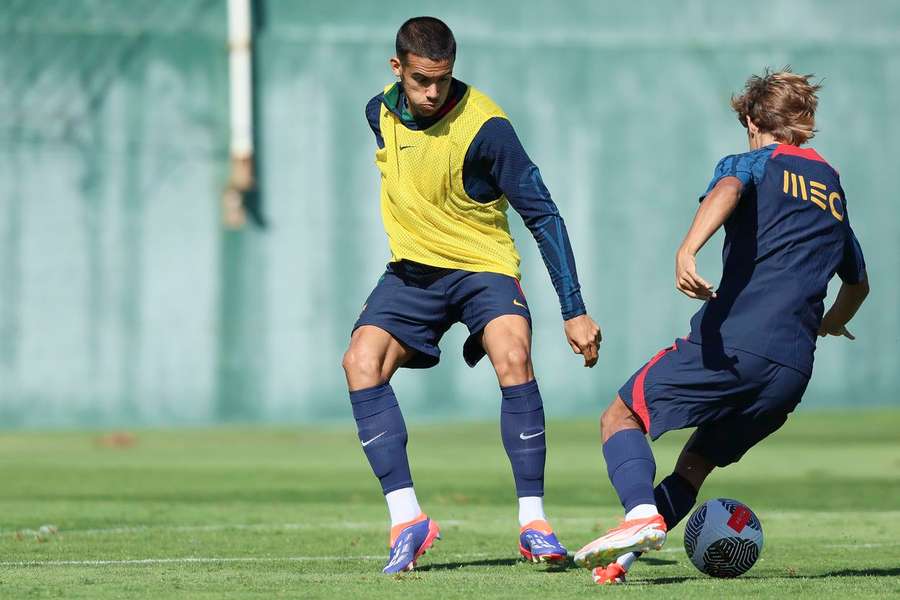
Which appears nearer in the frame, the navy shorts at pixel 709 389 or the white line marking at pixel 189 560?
the navy shorts at pixel 709 389

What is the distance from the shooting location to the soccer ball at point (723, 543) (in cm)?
598

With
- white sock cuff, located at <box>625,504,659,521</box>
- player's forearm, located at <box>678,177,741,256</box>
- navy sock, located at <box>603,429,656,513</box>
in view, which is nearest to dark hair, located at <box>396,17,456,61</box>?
player's forearm, located at <box>678,177,741,256</box>

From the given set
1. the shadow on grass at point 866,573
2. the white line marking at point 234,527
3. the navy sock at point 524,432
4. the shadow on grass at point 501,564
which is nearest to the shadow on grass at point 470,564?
the shadow on grass at point 501,564

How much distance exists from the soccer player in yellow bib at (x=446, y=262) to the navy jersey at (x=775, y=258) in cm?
75

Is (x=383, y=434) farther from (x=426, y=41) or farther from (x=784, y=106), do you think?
(x=784, y=106)

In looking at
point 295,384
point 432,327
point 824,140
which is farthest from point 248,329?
point 432,327

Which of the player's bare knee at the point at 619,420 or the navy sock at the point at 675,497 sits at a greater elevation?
the player's bare knee at the point at 619,420

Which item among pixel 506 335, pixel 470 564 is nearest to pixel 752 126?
pixel 506 335

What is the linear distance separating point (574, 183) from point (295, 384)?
4177 mm

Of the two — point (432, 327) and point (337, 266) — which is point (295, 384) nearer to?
point (337, 266)

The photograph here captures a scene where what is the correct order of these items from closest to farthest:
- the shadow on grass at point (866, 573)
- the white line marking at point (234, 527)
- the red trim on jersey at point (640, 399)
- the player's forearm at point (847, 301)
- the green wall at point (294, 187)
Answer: the red trim on jersey at point (640, 399) → the shadow on grass at point (866, 573) → the player's forearm at point (847, 301) → the white line marking at point (234, 527) → the green wall at point (294, 187)

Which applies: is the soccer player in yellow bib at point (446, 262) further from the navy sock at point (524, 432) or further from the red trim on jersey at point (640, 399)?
the red trim on jersey at point (640, 399)

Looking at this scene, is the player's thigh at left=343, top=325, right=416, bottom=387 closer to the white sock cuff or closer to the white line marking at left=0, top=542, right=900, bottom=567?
the white line marking at left=0, top=542, right=900, bottom=567

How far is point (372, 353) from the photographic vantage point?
6465mm
